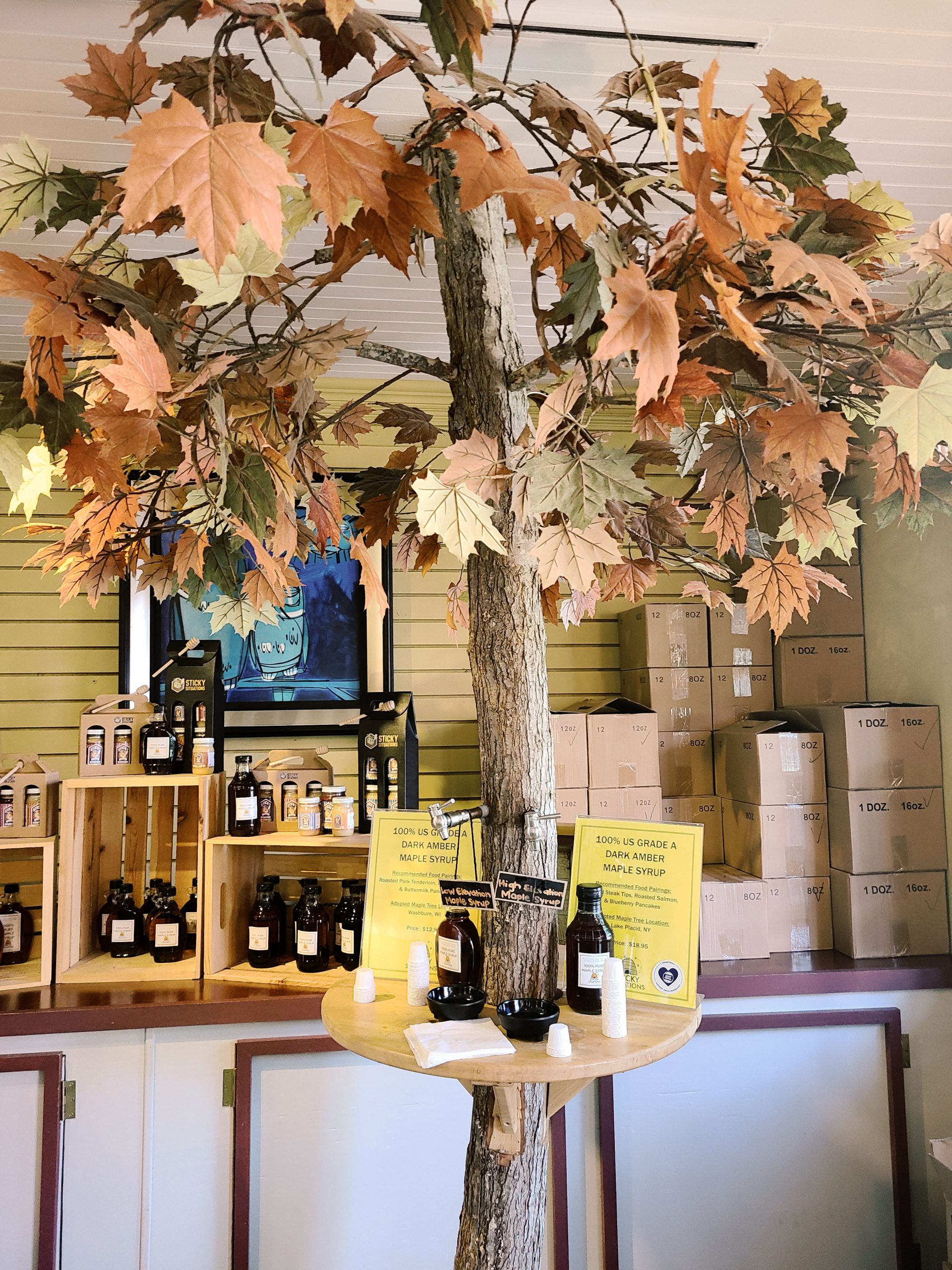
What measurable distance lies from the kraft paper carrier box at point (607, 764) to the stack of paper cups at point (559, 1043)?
1.62 metres

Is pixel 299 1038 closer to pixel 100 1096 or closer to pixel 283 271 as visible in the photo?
pixel 100 1096

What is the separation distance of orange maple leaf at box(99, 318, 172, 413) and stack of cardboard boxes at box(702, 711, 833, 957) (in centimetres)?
222

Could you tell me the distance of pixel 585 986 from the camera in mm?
1164

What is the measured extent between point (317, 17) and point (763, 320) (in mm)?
489

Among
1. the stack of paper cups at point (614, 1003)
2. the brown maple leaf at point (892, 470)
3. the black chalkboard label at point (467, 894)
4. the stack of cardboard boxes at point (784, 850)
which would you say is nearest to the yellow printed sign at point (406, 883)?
the black chalkboard label at point (467, 894)

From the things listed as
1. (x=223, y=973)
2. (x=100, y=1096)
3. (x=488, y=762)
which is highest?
(x=488, y=762)

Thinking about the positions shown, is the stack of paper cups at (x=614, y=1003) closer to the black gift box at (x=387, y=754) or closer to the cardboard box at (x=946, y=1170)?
the black gift box at (x=387, y=754)

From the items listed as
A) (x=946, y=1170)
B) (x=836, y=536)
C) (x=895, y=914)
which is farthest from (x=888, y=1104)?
(x=836, y=536)

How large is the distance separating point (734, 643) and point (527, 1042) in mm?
2112

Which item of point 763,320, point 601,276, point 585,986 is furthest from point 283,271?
point 585,986

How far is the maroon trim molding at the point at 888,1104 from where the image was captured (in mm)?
2316

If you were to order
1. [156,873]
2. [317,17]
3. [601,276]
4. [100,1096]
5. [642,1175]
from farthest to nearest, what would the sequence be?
[156,873] < [642,1175] < [100,1096] < [317,17] < [601,276]

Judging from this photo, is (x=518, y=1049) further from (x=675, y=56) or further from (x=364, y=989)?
(x=675, y=56)

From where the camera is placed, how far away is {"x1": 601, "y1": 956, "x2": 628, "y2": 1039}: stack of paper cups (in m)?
1.07
